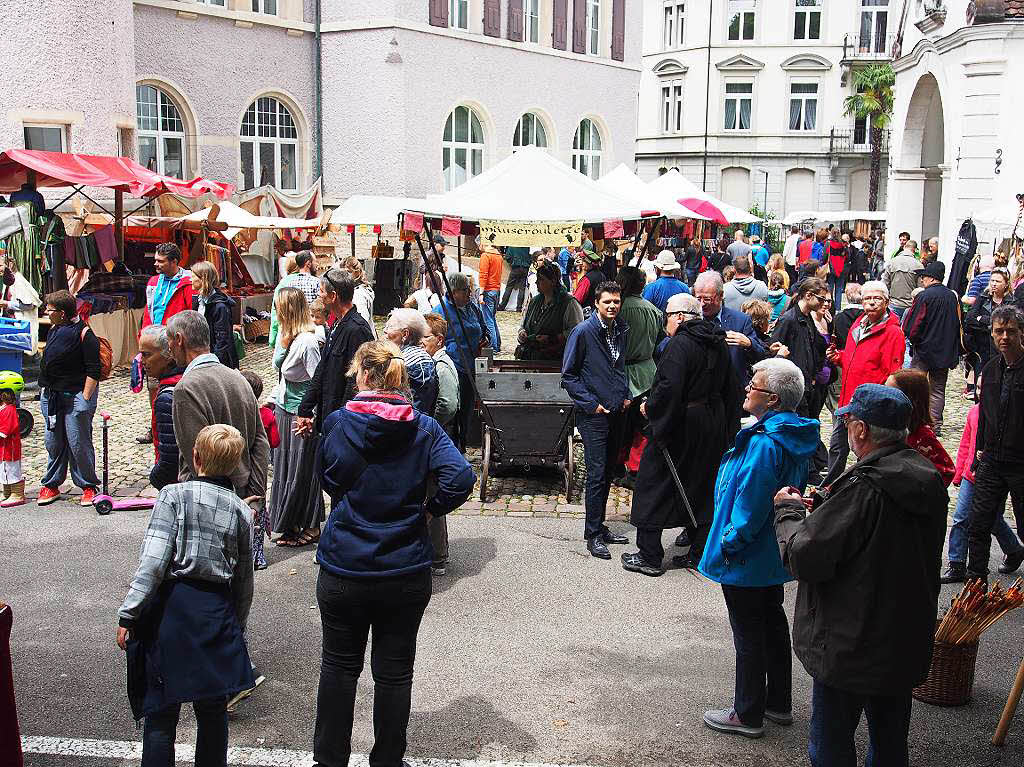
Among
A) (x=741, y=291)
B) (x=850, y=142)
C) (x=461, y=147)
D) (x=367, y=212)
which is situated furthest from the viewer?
(x=850, y=142)

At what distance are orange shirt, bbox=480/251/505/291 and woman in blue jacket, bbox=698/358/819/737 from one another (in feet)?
50.8

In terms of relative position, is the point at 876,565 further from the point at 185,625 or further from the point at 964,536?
the point at 964,536

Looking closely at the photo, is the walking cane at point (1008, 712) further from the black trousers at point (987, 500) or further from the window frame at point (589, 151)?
the window frame at point (589, 151)

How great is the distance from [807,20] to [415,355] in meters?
48.4

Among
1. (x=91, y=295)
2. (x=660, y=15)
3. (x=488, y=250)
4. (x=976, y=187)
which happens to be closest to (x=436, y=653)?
(x=91, y=295)

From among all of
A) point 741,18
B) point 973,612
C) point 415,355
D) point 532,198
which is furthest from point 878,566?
point 741,18

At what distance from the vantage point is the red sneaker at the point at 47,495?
28.0 feet

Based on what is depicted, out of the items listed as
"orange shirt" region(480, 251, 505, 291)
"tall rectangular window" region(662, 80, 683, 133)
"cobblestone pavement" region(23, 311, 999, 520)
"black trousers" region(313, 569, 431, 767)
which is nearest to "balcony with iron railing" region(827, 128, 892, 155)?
"tall rectangular window" region(662, 80, 683, 133)

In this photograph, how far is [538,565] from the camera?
727 centimetres

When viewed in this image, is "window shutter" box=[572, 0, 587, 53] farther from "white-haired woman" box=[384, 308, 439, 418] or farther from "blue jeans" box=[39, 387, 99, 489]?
"white-haired woman" box=[384, 308, 439, 418]

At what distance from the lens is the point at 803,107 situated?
5081 centimetres

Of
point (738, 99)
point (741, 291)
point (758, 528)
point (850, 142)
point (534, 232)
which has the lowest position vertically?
point (758, 528)

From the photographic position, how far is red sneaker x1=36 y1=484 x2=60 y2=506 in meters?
8.55

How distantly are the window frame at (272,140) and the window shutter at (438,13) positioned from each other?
418cm
